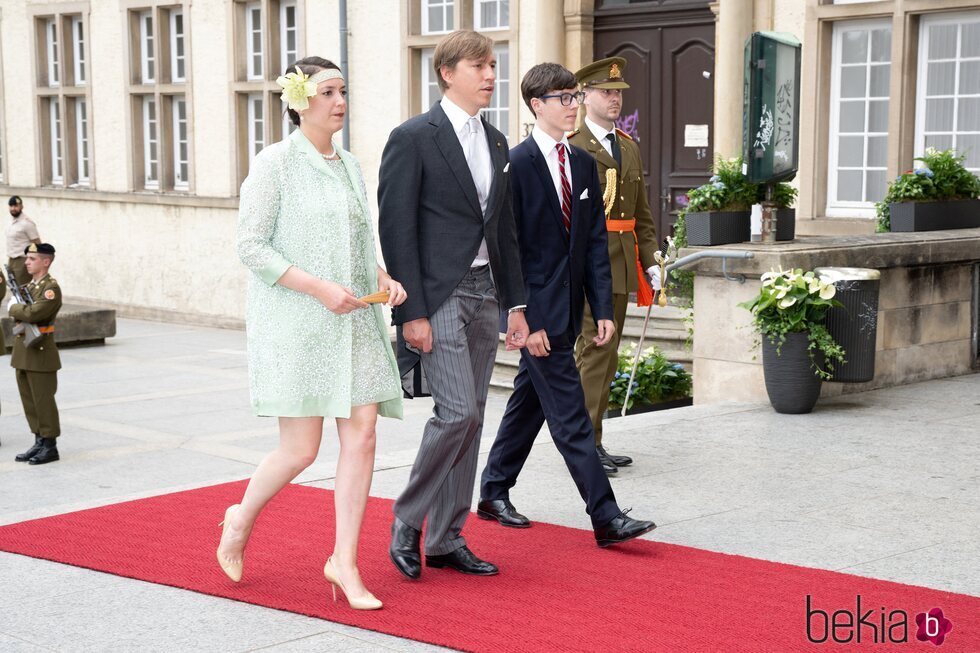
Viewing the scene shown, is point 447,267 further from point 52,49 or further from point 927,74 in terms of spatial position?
point 52,49

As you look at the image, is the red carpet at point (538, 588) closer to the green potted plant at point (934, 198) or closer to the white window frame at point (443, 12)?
the green potted plant at point (934, 198)

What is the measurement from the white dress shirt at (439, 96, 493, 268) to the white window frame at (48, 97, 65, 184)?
60.9 feet

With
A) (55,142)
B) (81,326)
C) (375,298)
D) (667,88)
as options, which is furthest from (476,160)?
(55,142)

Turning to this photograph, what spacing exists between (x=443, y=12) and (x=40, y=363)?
8.69m

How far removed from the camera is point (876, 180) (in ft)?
41.0

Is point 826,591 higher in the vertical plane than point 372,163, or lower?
lower

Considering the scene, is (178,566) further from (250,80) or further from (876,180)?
(250,80)

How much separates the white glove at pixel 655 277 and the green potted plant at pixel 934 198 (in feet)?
14.1

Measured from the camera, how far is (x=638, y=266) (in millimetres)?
7133

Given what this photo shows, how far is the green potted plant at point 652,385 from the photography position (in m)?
10.2

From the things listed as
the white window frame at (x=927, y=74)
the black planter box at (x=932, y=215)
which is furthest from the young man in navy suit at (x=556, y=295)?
the white window frame at (x=927, y=74)

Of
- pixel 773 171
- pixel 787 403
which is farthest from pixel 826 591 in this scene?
pixel 773 171

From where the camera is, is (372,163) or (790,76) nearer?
(790,76)

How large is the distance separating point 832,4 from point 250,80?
30.0 ft
